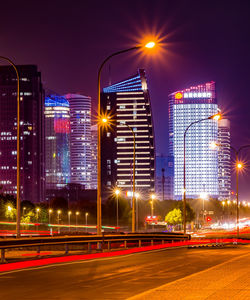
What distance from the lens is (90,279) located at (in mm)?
17984

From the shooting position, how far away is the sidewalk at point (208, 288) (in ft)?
43.2

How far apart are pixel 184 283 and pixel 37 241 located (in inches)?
488

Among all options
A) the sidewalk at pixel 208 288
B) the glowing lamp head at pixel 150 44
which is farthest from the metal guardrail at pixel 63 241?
the glowing lamp head at pixel 150 44

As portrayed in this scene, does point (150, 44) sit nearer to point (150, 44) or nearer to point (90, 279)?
point (150, 44)

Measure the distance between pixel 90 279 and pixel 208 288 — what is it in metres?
4.46

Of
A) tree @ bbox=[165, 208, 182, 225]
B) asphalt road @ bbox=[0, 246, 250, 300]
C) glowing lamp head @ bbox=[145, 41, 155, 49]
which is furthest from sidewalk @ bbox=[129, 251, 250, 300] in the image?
tree @ bbox=[165, 208, 182, 225]

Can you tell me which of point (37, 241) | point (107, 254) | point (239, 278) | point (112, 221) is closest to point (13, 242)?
point (37, 241)

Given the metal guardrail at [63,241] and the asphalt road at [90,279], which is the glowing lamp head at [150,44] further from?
the asphalt road at [90,279]

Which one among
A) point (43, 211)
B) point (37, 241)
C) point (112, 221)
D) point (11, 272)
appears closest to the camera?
point (11, 272)

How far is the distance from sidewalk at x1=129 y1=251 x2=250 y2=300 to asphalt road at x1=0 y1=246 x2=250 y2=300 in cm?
65

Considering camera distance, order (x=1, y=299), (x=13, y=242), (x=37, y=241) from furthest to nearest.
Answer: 1. (x=37, y=241)
2. (x=13, y=242)
3. (x=1, y=299)

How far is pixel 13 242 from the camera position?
2525 centimetres

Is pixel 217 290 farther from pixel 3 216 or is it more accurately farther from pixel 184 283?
pixel 3 216

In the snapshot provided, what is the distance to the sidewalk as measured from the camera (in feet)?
43.2
